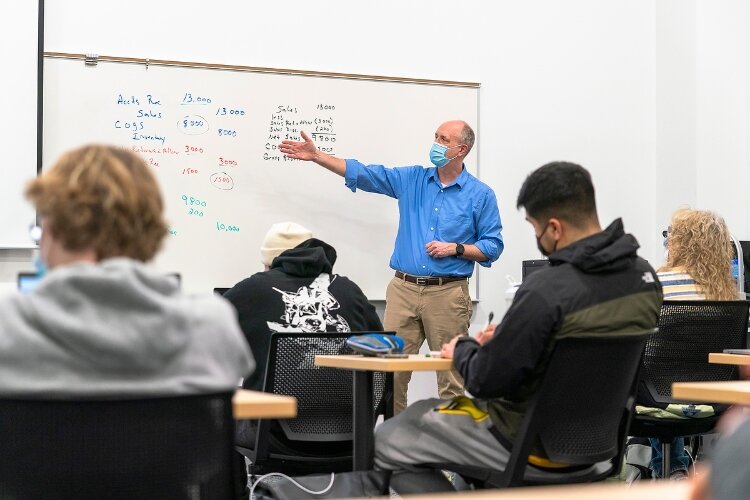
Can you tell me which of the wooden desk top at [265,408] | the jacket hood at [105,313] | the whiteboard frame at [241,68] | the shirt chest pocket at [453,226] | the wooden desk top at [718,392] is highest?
the whiteboard frame at [241,68]

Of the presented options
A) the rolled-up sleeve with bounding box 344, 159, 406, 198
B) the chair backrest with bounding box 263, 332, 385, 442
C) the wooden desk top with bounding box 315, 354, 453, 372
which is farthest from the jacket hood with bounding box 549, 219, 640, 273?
the rolled-up sleeve with bounding box 344, 159, 406, 198

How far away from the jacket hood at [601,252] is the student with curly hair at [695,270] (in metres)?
1.49

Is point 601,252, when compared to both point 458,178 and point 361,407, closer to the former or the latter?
point 361,407

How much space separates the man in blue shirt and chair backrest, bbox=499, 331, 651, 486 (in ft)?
8.46

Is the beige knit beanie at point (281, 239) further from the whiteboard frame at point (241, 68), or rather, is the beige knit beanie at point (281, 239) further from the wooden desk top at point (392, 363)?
the whiteboard frame at point (241, 68)

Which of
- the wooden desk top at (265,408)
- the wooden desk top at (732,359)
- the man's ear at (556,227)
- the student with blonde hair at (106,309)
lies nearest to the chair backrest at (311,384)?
the man's ear at (556,227)

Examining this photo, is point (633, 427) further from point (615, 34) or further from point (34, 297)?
point (615, 34)

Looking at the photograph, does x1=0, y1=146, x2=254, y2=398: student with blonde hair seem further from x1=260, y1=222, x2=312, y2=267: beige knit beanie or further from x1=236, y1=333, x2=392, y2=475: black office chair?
x1=260, y1=222, x2=312, y2=267: beige knit beanie

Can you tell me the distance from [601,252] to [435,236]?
2.75m

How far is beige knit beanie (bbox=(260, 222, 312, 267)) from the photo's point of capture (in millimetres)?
3711

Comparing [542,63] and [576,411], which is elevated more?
[542,63]

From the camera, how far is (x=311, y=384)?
3.23 meters

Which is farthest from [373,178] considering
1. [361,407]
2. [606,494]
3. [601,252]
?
[606,494]

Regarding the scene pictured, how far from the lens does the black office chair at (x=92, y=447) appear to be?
1.46 meters
